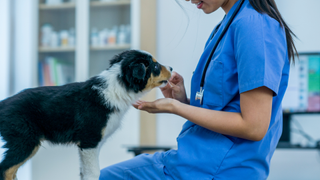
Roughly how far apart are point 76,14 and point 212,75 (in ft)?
6.99

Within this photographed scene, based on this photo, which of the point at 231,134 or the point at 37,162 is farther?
the point at 37,162

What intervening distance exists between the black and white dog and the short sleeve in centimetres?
38

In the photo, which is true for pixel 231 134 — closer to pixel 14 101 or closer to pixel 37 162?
pixel 14 101

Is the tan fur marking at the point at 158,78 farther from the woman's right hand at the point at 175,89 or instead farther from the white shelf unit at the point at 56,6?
the white shelf unit at the point at 56,6

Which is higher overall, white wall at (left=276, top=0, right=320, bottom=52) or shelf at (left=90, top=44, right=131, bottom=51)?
white wall at (left=276, top=0, right=320, bottom=52)

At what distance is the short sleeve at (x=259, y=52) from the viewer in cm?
70

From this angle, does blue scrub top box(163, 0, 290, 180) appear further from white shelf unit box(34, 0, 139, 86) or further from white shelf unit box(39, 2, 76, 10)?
white shelf unit box(39, 2, 76, 10)

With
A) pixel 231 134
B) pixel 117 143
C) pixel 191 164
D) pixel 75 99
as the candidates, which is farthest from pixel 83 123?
pixel 117 143

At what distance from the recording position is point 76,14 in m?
2.53

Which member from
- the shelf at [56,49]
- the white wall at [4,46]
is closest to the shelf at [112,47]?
the shelf at [56,49]

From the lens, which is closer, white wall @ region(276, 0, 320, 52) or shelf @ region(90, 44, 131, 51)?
white wall @ region(276, 0, 320, 52)

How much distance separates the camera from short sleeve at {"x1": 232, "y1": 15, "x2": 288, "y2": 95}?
70cm

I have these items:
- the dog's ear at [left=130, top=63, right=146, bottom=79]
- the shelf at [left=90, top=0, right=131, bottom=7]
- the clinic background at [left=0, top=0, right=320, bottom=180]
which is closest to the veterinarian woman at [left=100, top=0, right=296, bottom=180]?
the dog's ear at [left=130, top=63, right=146, bottom=79]

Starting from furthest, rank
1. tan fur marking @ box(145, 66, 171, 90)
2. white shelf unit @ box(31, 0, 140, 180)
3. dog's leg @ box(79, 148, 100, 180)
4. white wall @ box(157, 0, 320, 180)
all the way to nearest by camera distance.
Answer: white shelf unit @ box(31, 0, 140, 180), white wall @ box(157, 0, 320, 180), tan fur marking @ box(145, 66, 171, 90), dog's leg @ box(79, 148, 100, 180)
